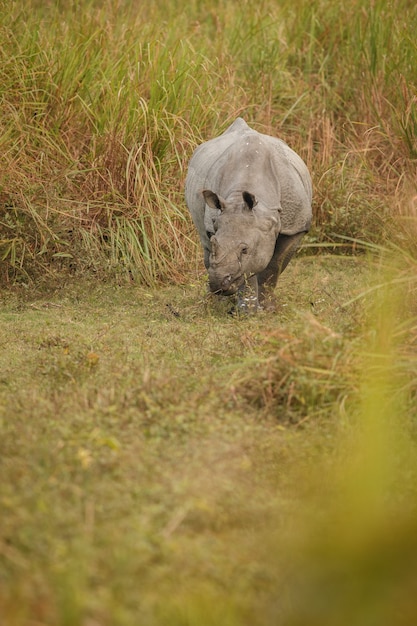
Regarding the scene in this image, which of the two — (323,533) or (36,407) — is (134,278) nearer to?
(36,407)

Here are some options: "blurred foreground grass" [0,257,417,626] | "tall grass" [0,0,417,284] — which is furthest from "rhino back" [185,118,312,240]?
"blurred foreground grass" [0,257,417,626]

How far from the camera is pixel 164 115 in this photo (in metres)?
9.17

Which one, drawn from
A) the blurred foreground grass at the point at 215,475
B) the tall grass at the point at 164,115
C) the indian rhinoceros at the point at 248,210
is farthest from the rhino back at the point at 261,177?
the blurred foreground grass at the point at 215,475

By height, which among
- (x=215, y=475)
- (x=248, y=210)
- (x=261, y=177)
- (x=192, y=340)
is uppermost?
(x=215, y=475)

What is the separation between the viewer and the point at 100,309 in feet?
24.7

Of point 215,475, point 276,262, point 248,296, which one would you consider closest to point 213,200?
point 248,296

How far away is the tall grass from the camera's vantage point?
849 centimetres

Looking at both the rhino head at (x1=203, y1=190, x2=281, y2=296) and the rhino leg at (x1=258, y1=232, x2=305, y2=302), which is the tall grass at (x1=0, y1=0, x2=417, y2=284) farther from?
the rhino head at (x1=203, y1=190, x2=281, y2=296)

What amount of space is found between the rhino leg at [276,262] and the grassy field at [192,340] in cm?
17

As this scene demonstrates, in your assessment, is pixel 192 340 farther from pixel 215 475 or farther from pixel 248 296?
pixel 215 475

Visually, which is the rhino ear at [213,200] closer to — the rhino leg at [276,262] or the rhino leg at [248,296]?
the rhino leg at [248,296]

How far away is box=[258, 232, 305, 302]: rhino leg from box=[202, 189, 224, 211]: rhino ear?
0.67 meters

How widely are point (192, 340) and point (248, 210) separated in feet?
3.98

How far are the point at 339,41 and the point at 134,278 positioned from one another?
4474mm
